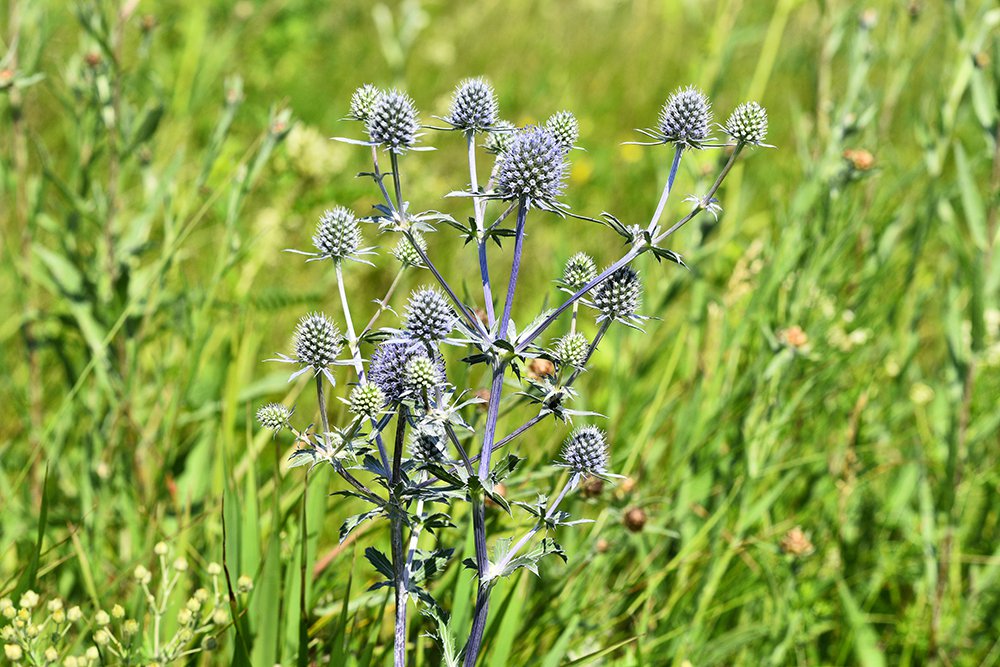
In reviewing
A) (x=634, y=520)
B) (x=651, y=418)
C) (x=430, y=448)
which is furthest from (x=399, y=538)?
(x=651, y=418)

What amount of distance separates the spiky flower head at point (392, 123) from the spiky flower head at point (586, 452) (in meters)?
0.57

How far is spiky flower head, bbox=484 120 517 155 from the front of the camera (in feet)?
4.76

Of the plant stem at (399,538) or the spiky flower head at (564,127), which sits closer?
the plant stem at (399,538)

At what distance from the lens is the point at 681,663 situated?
7.07 feet

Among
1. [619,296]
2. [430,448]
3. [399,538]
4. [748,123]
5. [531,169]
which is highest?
[748,123]

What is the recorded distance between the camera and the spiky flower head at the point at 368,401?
1363mm

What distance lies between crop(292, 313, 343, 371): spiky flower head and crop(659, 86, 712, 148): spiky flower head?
2.05 ft

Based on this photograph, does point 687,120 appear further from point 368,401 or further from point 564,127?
point 368,401

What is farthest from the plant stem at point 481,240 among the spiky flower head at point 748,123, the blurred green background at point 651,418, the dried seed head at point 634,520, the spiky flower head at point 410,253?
the dried seed head at point 634,520

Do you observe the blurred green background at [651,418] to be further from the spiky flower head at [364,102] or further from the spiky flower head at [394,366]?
the spiky flower head at [364,102]

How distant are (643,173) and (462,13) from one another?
7.81ft

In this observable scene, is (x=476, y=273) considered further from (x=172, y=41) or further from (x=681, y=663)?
(x=681, y=663)

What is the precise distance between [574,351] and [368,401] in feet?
1.10

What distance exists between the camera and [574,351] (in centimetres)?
144
